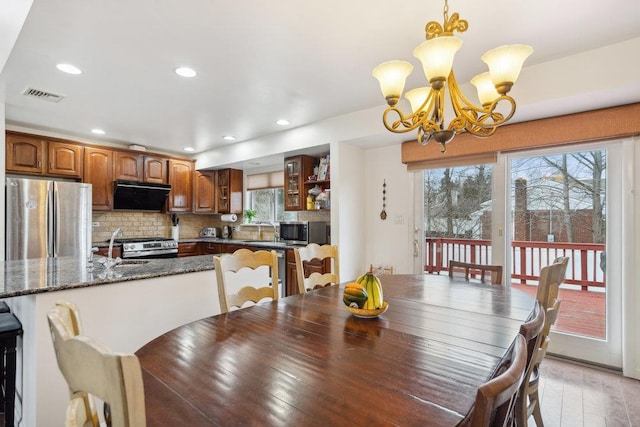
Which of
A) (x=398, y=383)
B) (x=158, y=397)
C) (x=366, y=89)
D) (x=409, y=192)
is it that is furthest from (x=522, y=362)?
(x=409, y=192)

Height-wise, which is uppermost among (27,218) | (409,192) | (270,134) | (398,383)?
(270,134)

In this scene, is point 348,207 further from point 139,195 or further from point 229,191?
point 139,195

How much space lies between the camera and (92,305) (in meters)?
1.68

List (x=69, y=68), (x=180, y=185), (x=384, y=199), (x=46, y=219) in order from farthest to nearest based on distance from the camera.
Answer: (x=180, y=185), (x=384, y=199), (x=46, y=219), (x=69, y=68)

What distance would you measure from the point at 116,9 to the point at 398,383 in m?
2.27

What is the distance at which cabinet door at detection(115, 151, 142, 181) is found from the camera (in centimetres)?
462

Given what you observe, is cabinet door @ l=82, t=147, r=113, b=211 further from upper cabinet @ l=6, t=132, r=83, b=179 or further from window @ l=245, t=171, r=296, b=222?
window @ l=245, t=171, r=296, b=222

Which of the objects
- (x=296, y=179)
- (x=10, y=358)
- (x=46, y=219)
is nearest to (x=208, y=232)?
(x=296, y=179)

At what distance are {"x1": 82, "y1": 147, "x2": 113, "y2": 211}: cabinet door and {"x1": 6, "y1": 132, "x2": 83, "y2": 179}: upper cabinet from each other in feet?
0.31

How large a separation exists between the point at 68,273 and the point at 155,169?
3.48m

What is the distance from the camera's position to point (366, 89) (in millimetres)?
2844

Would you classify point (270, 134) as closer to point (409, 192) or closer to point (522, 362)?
point (409, 192)

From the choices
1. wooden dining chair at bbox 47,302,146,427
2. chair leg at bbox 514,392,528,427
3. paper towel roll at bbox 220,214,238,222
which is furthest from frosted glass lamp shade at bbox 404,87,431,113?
paper towel roll at bbox 220,214,238,222

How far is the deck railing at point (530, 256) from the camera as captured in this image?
2.76 m
